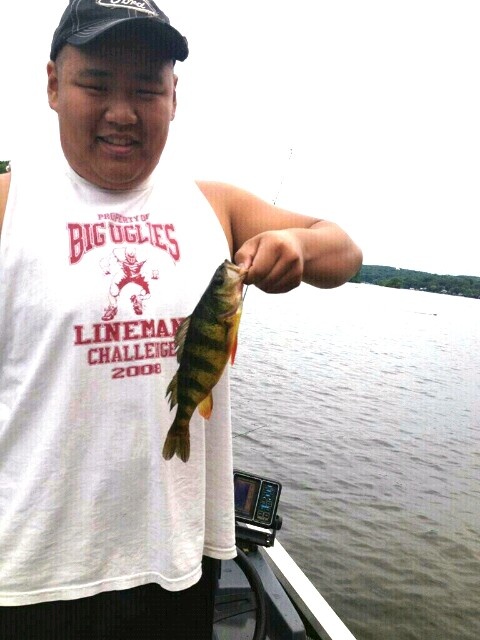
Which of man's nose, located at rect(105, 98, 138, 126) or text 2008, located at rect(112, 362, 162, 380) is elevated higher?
man's nose, located at rect(105, 98, 138, 126)

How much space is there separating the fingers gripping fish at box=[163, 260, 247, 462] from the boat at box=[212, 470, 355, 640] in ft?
6.06

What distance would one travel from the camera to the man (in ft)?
5.19

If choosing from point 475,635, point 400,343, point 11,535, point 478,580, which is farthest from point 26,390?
point 400,343

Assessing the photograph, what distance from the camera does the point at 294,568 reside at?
3979 mm

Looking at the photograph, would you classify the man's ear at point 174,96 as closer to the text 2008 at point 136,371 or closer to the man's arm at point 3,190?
the man's arm at point 3,190

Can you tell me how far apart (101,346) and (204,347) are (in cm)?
28

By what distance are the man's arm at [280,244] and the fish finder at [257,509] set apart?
6.26 ft

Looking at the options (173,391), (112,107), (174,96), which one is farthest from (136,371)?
(174,96)

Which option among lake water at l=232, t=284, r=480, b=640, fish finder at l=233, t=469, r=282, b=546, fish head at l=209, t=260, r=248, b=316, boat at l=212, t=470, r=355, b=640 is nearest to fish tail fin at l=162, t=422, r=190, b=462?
fish head at l=209, t=260, r=248, b=316

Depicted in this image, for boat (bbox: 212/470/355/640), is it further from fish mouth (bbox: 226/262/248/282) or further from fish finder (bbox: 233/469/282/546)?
fish mouth (bbox: 226/262/248/282)

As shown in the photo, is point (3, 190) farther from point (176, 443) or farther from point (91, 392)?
point (176, 443)

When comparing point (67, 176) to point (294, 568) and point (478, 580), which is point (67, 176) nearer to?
point (294, 568)

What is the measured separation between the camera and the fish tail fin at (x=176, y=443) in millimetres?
1658

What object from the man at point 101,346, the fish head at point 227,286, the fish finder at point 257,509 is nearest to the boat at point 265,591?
the fish finder at point 257,509
